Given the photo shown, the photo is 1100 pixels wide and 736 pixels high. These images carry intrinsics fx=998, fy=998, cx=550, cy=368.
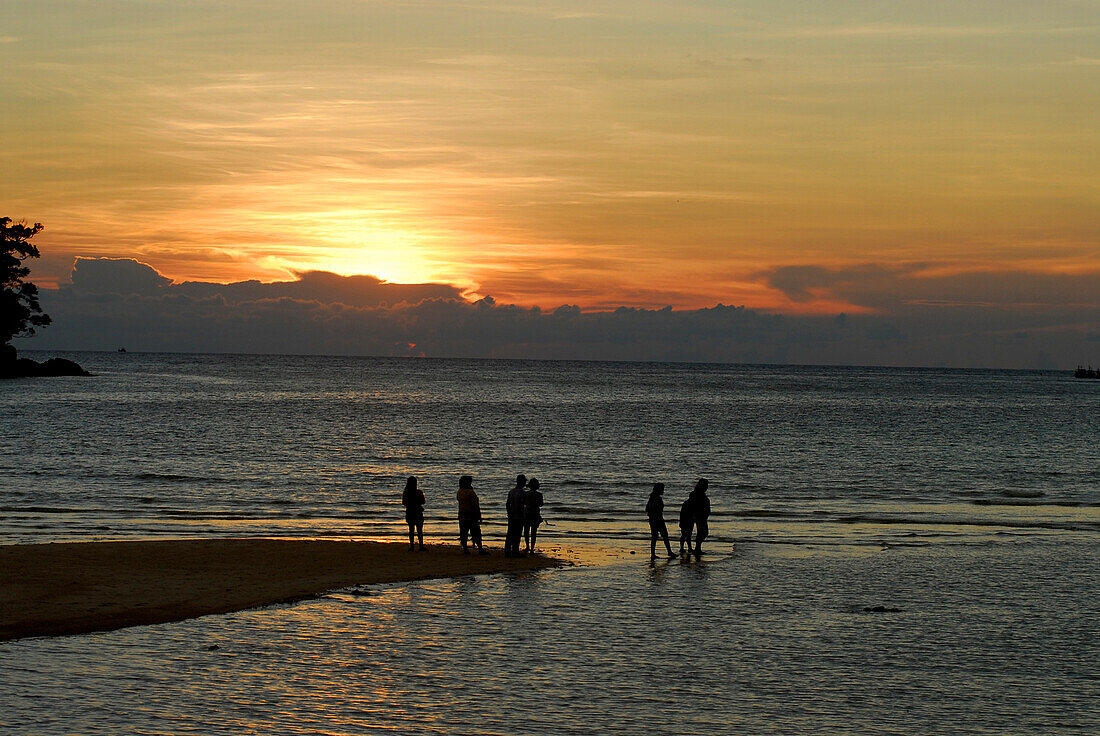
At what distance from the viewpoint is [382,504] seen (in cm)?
3641

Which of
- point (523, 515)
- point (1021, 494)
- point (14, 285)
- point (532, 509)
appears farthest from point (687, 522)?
point (14, 285)

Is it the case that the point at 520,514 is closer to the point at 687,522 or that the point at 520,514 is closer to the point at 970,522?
the point at 687,522

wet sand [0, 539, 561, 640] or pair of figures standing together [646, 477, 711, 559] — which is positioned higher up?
pair of figures standing together [646, 477, 711, 559]

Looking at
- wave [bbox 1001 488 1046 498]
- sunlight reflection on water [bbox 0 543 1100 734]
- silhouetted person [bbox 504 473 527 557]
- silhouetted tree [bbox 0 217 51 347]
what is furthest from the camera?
silhouetted tree [bbox 0 217 51 347]

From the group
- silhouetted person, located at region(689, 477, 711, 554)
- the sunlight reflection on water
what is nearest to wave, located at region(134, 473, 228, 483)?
silhouetted person, located at region(689, 477, 711, 554)

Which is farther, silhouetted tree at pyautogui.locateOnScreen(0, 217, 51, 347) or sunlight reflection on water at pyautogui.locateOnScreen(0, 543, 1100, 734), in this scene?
silhouetted tree at pyautogui.locateOnScreen(0, 217, 51, 347)

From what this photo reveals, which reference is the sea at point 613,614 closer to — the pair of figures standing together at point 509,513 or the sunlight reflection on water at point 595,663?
the sunlight reflection on water at point 595,663

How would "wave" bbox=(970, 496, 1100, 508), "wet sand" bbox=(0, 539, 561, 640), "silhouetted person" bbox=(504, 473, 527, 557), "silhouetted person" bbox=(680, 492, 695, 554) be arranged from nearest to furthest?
"wet sand" bbox=(0, 539, 561, 640), "silhouetted person" bbox=(504, 473, 527, 557), "silhouetted person" bbox=(680, 492, 695, 554), "wave" bbox=(970, 496, 1100, 508)

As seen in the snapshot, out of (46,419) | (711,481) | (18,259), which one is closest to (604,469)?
(711,481)

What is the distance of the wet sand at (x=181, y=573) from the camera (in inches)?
645

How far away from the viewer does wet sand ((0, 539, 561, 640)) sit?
16.4 meters

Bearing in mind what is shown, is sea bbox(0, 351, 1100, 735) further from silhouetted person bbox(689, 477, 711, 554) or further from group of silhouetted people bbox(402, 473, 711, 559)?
group of silhouetted people bbox(402, 473, 711, 559)

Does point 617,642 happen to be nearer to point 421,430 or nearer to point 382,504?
point 382,504

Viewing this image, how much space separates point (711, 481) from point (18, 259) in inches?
4243
